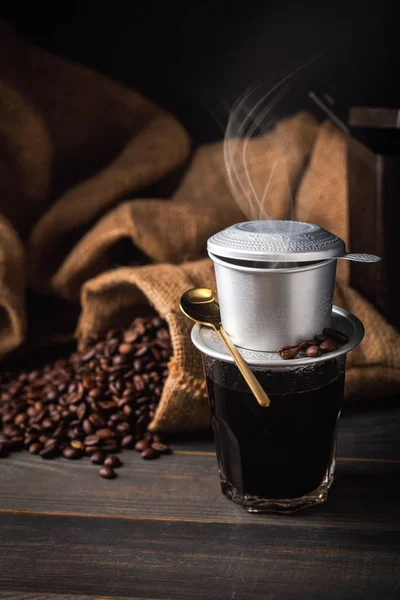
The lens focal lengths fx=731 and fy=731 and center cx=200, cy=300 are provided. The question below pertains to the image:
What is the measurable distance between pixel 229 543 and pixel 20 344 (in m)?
0.81

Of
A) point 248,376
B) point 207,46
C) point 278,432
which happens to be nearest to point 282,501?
point 278,432

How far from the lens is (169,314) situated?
1.40 meters

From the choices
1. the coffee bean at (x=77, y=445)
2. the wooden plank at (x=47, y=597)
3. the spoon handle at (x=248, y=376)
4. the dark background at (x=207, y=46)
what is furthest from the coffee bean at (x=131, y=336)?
the dark background at (x=207, y=46)

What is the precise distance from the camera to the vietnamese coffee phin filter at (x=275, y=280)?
3.42ft

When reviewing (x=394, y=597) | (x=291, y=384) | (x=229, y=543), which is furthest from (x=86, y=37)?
(x=394, y=597)

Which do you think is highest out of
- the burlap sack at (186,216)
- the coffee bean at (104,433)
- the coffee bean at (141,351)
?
the burlap sack at (186,216)

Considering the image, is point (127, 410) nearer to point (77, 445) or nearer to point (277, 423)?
point (77, 445)

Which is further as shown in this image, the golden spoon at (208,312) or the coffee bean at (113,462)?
the coffee bean at (113,462)

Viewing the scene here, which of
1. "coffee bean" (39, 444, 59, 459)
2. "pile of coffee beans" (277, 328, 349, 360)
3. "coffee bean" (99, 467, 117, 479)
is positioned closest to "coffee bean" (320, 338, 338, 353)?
"pile of coffee beans" (277, 328, 349, 360)

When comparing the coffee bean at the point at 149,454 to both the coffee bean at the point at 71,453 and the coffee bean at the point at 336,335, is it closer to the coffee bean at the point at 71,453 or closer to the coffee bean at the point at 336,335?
the coffee bean at the point at 71,453

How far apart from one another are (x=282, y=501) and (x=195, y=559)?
187 mm

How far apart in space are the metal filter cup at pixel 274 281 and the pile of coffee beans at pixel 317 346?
0.01 meters

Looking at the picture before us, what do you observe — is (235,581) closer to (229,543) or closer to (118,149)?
(229,543)

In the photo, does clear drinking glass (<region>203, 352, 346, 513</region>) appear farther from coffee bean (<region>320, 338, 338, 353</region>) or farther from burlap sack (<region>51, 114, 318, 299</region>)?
burlap sack (<region>51, 114, 318, 299</region>)
